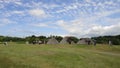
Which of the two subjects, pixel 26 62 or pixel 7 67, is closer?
pixel 7 67

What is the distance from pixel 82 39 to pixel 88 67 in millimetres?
69855

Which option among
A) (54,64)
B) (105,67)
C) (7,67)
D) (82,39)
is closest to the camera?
(7,67)

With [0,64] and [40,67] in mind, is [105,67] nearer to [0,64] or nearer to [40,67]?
[40,67]

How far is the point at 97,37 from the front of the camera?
125062mm

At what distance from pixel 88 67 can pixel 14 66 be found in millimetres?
8250

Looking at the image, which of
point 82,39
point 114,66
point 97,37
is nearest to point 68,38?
point 82,39

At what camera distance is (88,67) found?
2636cm

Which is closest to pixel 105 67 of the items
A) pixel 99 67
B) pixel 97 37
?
pixel 99 67

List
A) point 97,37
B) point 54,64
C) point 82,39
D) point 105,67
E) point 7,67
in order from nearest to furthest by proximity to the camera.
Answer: point 7,67, point 54,64, point 105,67, point 82,39, point 97,37

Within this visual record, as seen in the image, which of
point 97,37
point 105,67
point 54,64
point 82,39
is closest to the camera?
point 54,64

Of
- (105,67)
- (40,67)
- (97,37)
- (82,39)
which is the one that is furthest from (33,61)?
(97,37)

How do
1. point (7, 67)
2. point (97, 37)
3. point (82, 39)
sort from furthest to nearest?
point (97, 37), point (82, 39), point (7, 67)

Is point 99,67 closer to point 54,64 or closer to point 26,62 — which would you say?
point 54,64

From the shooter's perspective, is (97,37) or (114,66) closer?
(114,66)
